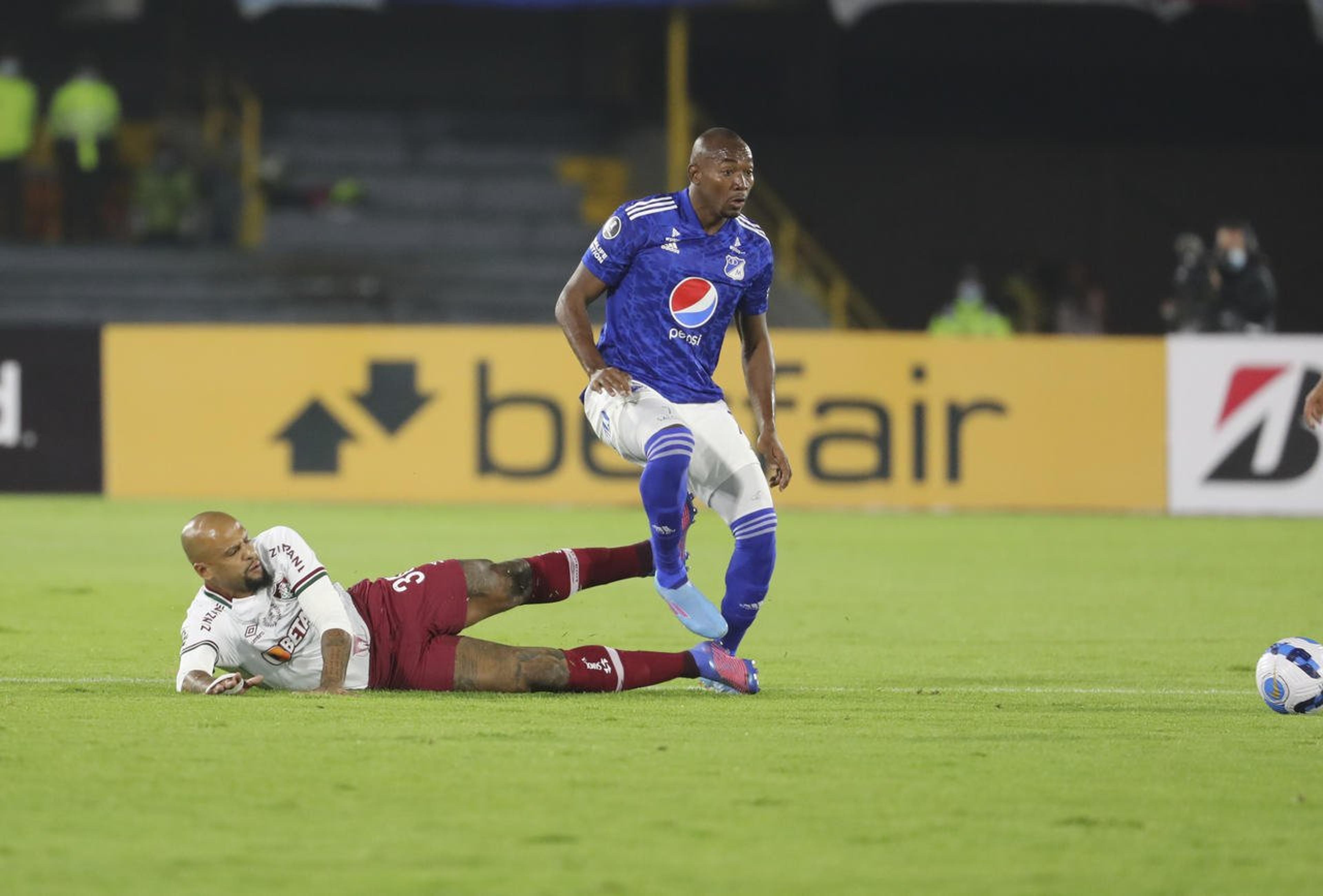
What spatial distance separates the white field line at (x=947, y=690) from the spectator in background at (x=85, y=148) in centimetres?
1829

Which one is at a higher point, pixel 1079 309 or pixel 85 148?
pixel 85 148

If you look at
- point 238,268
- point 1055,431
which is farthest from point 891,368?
point 238,268

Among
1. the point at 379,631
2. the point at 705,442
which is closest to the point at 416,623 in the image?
the point at 379,631

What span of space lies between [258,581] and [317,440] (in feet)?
38.5

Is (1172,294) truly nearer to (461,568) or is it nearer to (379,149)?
(379,149)

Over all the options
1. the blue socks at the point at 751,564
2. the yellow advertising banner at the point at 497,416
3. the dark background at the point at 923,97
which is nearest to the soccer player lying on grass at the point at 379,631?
the blue socks at the point at 751,564

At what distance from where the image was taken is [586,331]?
8594 millimetres

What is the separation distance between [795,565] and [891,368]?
5106 millimetres

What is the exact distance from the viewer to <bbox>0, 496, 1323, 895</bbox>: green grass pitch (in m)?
5.18

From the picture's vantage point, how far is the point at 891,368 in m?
19.4

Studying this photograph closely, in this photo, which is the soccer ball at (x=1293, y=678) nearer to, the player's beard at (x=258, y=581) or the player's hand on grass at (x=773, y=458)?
the player's hand on grass at (x=773, y=458)

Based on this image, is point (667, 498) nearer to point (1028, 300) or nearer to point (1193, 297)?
point (1193, 297)

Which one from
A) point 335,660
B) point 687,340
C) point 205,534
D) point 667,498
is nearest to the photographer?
point 205,534

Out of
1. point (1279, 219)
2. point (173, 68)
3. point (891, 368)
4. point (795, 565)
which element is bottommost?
point (795, 565)
